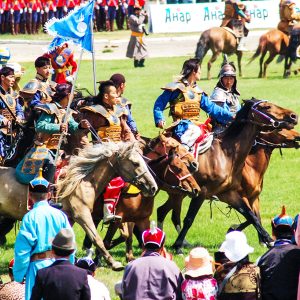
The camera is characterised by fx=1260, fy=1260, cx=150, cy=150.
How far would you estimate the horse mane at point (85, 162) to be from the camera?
48.6 feet

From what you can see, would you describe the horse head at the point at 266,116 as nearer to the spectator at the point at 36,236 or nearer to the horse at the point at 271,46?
the spectator at the point at 36,236

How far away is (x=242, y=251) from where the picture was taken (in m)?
10.8

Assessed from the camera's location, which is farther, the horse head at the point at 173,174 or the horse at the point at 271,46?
the horse at the point at 271,46

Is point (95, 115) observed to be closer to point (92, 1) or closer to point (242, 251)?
point (92, 1)

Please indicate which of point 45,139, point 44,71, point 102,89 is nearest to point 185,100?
point 102,89

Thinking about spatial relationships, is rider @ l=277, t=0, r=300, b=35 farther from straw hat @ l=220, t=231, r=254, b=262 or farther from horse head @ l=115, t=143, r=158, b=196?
straw hat @ l=220, t=231, r=254, b=262

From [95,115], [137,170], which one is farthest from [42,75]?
[137,170]

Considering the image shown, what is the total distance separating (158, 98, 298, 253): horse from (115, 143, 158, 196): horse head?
7.73 ft

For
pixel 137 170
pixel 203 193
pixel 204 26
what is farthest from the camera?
pixel 204 26

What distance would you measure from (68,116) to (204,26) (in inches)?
1312

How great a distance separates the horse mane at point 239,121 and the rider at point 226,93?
0.94m

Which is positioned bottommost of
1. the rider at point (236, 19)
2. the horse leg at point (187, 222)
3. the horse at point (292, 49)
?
the horse at point (292, 49)

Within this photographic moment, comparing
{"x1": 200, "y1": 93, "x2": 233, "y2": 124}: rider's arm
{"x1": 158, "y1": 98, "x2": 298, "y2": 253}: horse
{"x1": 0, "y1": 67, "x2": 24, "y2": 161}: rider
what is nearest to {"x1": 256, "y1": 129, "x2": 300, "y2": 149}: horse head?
{"x1": 200, "y1": 93, "x2": 233, "y2": 124}: rider's arm

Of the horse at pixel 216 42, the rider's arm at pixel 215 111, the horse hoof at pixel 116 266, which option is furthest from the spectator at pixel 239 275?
the horse at pixel 216 42
